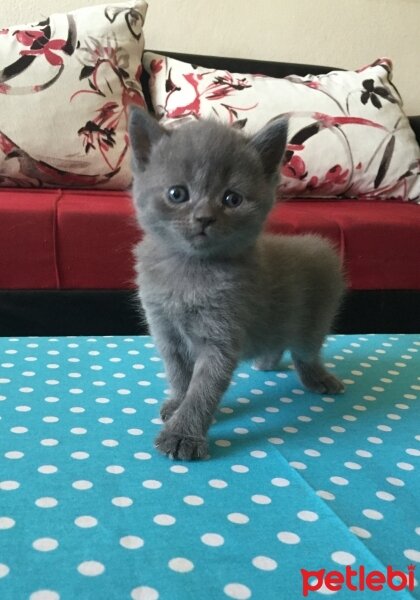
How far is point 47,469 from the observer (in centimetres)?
64

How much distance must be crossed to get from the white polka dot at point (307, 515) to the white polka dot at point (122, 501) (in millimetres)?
171

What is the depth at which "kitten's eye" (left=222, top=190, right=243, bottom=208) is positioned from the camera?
0.77 m

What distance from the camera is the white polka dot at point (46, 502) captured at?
1.86 feet

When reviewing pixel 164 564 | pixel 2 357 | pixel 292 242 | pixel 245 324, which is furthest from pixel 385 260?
pixel 164 564

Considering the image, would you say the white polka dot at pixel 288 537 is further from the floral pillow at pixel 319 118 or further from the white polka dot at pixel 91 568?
the floral pillow at pixel 319 118

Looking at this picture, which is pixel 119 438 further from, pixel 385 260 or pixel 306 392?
pixel 385 260

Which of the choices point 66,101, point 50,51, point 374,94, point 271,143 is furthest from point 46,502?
point 374,94

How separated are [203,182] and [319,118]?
1.40 m

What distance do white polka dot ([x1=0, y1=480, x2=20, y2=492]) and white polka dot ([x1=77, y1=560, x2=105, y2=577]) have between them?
0.14 m

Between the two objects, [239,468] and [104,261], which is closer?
[239,468]

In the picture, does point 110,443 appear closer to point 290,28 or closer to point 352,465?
point 352,465

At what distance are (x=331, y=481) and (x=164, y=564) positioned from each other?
9.6 inches

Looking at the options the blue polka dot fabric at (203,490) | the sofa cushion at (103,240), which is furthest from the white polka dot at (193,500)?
the sofa cushion at (103,240)

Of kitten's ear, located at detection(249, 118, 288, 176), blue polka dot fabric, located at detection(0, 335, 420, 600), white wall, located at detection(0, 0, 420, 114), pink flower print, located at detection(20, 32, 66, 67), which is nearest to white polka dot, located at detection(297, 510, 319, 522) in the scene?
blue polka dot fabric, located at detection(0, 335, 420, 600)
